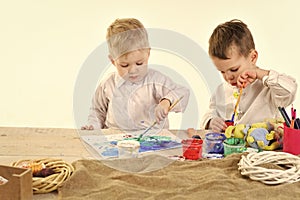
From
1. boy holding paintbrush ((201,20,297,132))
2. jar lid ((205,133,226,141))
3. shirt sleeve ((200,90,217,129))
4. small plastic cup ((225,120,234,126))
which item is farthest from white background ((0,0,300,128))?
jar lid ((205,133,226,141))

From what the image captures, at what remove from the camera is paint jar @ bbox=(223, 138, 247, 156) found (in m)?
1.37

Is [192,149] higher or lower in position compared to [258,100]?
lower

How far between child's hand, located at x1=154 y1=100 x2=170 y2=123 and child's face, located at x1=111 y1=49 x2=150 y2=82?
0.32 ft

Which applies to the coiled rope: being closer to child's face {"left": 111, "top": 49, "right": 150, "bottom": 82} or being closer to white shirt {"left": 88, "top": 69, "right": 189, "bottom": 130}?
white shirt {"left": 88, "top": 69, "right": 189, "bottom": 130}

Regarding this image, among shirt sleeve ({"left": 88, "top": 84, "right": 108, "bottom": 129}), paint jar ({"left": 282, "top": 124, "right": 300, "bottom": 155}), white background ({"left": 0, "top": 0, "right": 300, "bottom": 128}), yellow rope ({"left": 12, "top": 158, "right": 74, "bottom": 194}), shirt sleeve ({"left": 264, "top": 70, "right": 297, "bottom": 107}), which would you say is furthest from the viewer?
white background ({"left": 0, "top": 0, "right": 300, "bottom": 128})

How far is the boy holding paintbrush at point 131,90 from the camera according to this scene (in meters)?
1.34

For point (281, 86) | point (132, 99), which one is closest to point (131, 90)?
point (132, 99)

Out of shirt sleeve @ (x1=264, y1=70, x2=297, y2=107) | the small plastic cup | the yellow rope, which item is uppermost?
shirt sleeve @ (x1=264, y1=70, x2=297, y2=107)

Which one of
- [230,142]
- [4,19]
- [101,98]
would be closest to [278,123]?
[230,142]

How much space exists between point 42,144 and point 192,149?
1.52 feet

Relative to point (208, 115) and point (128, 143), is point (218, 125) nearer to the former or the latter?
point (208, 115)

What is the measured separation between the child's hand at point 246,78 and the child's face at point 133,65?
0.38 metres

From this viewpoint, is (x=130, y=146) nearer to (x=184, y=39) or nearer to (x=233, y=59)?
(x=184, y=39)

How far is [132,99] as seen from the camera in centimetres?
148
